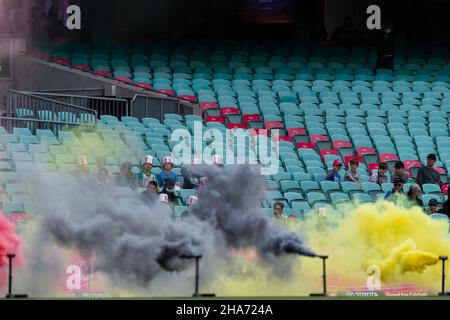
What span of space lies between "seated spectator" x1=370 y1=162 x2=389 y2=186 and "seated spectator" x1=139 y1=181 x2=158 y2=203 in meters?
4.82

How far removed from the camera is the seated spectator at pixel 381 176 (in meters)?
22.0

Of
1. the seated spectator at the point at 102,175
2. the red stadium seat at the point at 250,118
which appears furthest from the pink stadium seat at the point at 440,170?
the seated spectator at the point at 102,175

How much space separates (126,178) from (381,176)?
4.90 metres

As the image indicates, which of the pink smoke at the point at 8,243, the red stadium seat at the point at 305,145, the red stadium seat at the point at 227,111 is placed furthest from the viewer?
the red stadium seat at the point at 227,111

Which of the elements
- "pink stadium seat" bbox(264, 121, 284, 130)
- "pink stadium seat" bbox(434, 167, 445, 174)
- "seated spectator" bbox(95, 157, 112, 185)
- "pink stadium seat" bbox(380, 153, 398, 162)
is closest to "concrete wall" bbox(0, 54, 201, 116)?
"pink stadium seat" bbox(264, 121, 284, 130)

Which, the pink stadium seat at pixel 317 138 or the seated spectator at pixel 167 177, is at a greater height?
the pink stadium seat at pixel 317 138

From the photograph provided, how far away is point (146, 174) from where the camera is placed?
1933 centimetres

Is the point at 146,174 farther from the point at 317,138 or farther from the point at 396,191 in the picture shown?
the point at 317,138

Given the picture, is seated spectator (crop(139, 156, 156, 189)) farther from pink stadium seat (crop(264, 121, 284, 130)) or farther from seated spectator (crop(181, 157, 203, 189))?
pink stadium seat (crop(264, 121, 284, 130))

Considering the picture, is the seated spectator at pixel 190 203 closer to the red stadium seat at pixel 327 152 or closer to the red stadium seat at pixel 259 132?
the red stadium seat at pixel 259 132

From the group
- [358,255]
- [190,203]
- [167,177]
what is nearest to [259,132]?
[167,177]

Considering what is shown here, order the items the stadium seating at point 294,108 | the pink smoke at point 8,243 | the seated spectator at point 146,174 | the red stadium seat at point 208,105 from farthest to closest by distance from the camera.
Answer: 1. the red stadium seat at point 208,105
2. the stadium seating at point 294,108
3. the seated spectator at point 146,174
4. the pink smoke at point 8,243

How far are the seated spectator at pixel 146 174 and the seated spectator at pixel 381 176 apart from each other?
407 centimetres

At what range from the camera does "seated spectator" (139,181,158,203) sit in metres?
17.5
